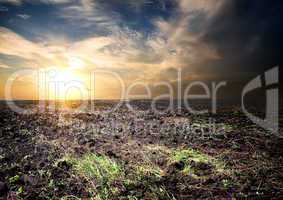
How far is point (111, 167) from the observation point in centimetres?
595

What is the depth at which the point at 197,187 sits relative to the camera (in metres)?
4.91

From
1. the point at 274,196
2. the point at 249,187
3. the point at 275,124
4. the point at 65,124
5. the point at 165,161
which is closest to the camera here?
the point at 274,196

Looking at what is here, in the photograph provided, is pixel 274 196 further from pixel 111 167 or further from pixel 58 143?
pixel 58 143

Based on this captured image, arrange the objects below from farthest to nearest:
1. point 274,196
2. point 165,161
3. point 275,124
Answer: point 275,124, point 165,161, point 274,196

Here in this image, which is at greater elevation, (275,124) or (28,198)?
(275,124)

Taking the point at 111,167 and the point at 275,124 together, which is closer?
the point at 111,167

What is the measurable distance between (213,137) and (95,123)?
5.62 metres

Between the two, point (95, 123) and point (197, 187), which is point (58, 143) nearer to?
point (95, 123)

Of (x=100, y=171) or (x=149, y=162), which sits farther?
(x=149, y=162)

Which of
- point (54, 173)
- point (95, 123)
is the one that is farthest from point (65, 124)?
point (54, 173)

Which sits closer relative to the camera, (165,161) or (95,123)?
(165,161)

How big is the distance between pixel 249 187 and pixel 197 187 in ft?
2.98

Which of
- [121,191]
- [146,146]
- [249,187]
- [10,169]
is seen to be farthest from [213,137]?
[10,169]

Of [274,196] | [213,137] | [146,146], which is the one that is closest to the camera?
[274,196]
